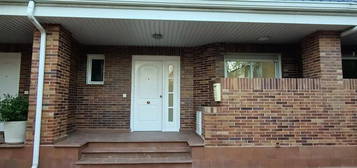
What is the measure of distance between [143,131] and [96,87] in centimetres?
177

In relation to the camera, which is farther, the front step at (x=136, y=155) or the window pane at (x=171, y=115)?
the window pane at (x=171, y=115)

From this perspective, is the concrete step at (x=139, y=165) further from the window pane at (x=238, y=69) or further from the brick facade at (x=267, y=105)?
the window pane at (x=238, y=69)

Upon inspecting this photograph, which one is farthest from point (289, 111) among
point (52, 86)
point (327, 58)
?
point (52, 86)

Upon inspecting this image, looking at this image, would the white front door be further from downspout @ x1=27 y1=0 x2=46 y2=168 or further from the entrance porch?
downspout @ x1=27 y1=0 x2=46 y2=168

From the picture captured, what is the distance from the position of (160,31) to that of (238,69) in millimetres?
2484

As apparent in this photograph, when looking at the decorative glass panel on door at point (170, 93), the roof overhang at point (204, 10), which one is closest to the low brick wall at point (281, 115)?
the roof overhang at point (204, 10)

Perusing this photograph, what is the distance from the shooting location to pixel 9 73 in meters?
6.21

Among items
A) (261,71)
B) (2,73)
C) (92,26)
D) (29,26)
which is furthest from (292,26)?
(2,73)

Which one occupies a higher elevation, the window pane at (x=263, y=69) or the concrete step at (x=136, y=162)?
the window pane at (x=263, y=69)

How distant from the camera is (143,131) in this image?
20.6ft

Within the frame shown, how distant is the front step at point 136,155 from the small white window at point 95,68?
217 centimetres

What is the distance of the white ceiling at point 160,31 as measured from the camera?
455 centimetres

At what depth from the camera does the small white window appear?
6402mm

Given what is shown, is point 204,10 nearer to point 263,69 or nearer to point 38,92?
point 263,69
